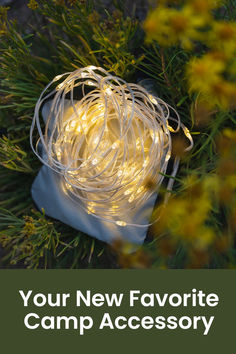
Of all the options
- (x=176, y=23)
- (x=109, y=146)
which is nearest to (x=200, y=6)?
(x=176, y=23)

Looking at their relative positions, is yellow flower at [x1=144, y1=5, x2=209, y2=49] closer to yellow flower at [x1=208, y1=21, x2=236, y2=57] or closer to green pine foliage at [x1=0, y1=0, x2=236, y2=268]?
yellow flower at [x1=208, y1=21, x2=236, y2=57]

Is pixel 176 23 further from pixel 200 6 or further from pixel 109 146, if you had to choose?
pixel 109 146

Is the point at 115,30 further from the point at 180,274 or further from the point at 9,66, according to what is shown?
the point at 180,274

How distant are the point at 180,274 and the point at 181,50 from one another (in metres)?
0.48

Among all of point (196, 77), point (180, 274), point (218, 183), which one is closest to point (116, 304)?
point (180, 274)

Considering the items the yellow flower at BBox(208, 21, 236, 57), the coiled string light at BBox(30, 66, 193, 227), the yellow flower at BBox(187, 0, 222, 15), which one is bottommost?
the coiled string light at BBox(30, 66, 193, 227)

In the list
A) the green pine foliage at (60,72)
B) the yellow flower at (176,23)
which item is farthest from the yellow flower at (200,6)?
the green pine foliage at (60,72)

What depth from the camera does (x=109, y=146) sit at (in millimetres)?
830

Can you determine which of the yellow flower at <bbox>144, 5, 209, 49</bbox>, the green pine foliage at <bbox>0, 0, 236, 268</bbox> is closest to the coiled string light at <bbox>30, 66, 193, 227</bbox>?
the green pine foliage at <bbox>0, 0, 236, 268</bbox>

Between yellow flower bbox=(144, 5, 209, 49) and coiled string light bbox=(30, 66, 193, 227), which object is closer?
yellow flower bbox=(144, 5, 209, 49)

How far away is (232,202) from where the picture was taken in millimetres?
577

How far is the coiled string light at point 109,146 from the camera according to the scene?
0.76 metres

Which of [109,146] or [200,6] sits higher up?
[200,6]

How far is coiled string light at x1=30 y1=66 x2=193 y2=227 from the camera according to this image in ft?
2.49
